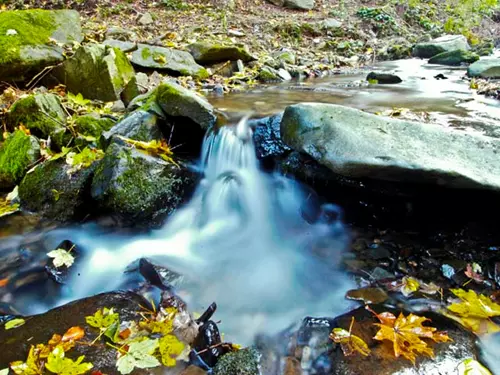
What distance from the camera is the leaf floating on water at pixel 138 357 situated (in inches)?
73.2

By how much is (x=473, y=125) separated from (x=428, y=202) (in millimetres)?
1492

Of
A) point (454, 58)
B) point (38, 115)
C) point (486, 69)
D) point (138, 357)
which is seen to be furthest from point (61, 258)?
point (454, 58)

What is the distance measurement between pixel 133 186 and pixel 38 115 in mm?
1943

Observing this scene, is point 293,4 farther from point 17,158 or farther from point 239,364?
point 239,364

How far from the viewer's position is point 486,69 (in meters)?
7.62

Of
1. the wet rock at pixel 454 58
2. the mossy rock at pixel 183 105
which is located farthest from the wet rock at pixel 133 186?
the wet rock at pixel 454 58

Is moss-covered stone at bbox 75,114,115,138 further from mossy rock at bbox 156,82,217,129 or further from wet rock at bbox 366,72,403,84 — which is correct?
wet rock at bbox 366,72,403,84

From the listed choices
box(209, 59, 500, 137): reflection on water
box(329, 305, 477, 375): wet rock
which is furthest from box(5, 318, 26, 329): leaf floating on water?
box(209, 59, 500, 137): reflection on water

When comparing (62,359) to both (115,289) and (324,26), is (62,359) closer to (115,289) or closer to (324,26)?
(115,289)

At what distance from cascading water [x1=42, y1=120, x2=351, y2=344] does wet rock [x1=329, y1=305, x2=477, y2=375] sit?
0.47 metres

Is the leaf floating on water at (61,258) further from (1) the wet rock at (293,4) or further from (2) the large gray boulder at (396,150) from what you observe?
(1) the wet rock at (293,4)

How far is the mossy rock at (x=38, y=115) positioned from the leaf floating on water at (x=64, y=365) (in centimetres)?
292

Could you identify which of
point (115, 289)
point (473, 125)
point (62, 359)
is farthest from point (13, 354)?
point (473, 125)

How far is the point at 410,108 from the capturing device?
478 cm
